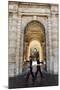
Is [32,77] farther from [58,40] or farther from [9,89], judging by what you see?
[58,40]

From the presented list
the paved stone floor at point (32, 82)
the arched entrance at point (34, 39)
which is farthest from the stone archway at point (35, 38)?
the paved stone floor at point (32, 82)

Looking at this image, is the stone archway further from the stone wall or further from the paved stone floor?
the paved stone floor

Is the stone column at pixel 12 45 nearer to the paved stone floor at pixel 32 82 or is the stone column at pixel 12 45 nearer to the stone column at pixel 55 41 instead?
the paved stone floor at pixel 32 82

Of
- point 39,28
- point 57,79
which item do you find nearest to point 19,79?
point 57,79

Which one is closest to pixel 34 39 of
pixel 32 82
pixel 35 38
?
pixel 35 38

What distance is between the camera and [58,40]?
2.02m

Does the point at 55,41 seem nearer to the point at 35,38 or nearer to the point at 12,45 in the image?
the point at 35,38

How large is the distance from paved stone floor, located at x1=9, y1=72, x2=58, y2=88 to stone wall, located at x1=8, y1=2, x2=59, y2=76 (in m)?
0.05

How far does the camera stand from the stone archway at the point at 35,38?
77.1 inches

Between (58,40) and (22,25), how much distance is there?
35 centimetres

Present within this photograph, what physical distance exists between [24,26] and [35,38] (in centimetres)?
14

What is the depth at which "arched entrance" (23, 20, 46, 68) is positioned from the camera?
6.42 ft

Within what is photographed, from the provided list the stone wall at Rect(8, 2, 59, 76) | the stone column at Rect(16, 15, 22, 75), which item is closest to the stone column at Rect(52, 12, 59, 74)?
the stone wall at Rect(8, 2, 59, 76)

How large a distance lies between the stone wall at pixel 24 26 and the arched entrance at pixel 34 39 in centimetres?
3
